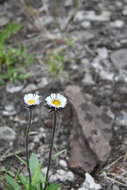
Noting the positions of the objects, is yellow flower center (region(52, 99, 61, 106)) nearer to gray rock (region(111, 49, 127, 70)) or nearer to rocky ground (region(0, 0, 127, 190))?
rocky ground (region(0, 0, 127, 190))

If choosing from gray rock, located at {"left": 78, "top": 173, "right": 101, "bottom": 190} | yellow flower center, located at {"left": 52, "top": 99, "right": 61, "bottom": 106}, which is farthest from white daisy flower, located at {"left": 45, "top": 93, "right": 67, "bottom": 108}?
gray rock, located at {"left": 78, "top": 173, "right": 101, "bottom": 190}

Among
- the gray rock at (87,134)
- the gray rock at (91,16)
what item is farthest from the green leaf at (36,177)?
the gray rock at (91,16)

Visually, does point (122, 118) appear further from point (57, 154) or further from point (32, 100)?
point (32, 100)

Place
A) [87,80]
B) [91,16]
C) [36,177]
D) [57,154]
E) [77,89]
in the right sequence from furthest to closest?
[91,16]
[87,80]
[77,89]
[57,154]
[36,177]

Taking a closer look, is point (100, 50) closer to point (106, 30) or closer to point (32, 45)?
point (106, 30)

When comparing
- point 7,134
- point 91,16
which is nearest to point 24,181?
point 7,134

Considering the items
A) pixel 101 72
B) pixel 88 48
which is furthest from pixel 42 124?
pixel 88 48

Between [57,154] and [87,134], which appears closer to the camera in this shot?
[57,154]
